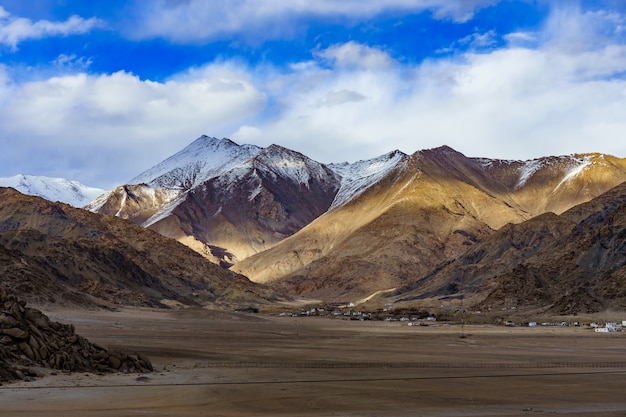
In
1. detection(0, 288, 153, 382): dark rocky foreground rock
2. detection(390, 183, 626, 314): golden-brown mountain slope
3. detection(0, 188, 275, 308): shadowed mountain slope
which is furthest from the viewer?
detection(390, 183, 626, 314): golden-brown mountain slope

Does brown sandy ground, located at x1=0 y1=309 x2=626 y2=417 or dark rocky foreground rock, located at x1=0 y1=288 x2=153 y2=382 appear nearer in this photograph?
brown sandy ground, located at x1=0 y1=309 x2=626 y2=417

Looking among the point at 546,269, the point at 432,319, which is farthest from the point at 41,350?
the point at 546,269

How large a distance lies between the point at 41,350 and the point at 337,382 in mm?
12802

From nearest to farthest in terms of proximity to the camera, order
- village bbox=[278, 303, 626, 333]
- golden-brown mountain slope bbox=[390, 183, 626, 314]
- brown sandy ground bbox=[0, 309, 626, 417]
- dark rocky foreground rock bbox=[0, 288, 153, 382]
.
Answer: brown sandy ground bbox=[0, 309, 626, 417] → dark rocky foreground rock bbox=[0, 288, 153, 382] → village bbox=[278, 303, 626, 333] → golden-brown mountain slope bbox=[390, 183, 626, 314]

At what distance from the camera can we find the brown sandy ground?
29.1 meters

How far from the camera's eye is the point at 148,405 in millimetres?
29250

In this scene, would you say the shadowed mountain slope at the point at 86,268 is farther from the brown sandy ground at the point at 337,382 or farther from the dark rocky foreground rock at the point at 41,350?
the dark rocky foreground rock at the point at 41,350

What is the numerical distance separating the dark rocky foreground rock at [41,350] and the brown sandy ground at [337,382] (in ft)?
3.38

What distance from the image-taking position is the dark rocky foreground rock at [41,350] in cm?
3366

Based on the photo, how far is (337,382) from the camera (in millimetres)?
37469

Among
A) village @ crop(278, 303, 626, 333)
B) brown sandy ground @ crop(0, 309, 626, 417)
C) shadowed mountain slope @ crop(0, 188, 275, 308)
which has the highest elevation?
shadowed mountain slope @ crop(0, 188, 275, 308)

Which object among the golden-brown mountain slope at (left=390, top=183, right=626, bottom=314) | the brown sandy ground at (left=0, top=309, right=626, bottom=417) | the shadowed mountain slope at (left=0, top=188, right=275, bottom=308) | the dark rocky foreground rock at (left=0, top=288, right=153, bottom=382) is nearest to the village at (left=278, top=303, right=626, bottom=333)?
the golden-brown mountain slope at (left=390, top=183, right=626, bottom=314)

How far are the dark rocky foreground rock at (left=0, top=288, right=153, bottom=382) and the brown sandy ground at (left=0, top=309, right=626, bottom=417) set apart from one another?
1.03 meters

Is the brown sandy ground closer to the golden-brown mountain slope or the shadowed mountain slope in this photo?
the shadowed mountain slope
